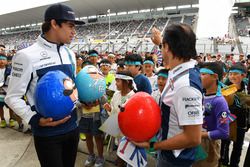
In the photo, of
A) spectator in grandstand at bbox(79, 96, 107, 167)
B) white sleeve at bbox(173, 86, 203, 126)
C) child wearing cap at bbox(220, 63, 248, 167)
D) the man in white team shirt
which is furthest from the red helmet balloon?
child wearing cap at bbox(220, 63, 248, 167)

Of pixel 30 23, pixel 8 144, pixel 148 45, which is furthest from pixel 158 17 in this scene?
pixel 8 144

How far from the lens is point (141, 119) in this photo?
1.52m

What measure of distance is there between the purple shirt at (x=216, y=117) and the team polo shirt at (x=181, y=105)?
0.74 metres

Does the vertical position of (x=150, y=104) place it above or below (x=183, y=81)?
below

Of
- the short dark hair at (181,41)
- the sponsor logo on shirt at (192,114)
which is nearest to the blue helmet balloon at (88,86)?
the short dark hair at (181,41)

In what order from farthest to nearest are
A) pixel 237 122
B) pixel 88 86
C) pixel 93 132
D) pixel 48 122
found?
pixel 93 132
pixel 237 122
pixel 88 86
pixel 48 122

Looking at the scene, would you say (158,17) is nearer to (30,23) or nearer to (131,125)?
(30,23)

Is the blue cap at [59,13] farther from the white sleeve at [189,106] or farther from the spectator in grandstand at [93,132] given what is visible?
the spectator in grandstand at [93,132]

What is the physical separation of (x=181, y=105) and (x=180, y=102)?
18 millimetres

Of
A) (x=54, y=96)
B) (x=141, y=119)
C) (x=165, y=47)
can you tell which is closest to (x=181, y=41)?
(x=165, y=47)

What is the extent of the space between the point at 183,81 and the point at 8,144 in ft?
13.6

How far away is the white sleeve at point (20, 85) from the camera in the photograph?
6.08 ft

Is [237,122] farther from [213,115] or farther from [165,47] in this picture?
[165,47]

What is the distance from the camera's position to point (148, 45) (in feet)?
64.0
